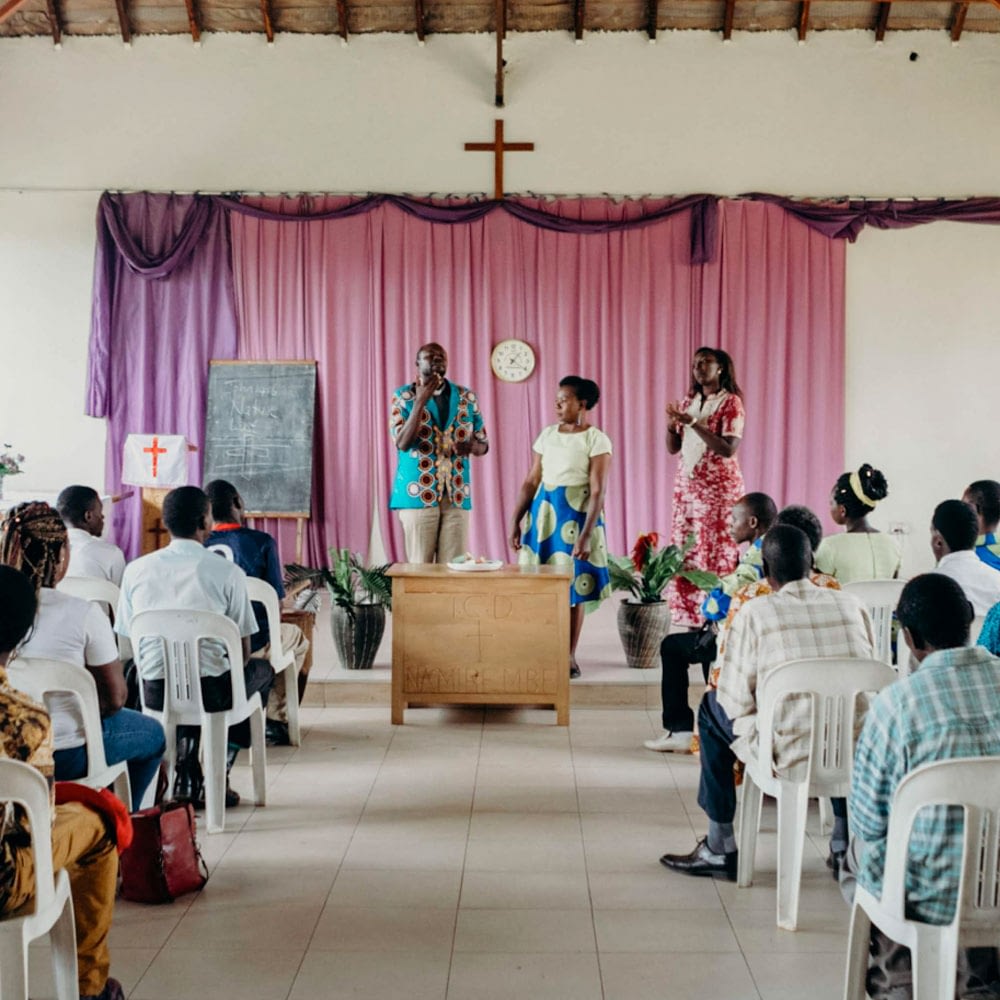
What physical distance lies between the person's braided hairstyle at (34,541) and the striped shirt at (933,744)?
205 centimetres

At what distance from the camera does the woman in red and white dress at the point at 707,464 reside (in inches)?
244

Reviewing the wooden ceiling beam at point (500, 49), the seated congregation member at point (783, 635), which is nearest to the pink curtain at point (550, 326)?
the wooden ceiling beam at point (500, 49)

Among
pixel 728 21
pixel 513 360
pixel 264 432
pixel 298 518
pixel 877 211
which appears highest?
pixel 728 21

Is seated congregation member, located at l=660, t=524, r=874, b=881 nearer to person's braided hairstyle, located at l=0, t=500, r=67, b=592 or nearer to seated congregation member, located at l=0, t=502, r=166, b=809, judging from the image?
seated congregation member, located at l=0, t=502, r=166, b=809

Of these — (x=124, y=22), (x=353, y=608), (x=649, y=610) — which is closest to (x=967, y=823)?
(x=649, y=610)

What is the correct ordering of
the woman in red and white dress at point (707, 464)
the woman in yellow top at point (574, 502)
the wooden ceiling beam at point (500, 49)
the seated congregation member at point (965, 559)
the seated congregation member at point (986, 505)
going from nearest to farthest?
the seated congregation member at point (965, 559) < the seated congregation member at point (986, 505) < the woman in yellow top at point (574, 502) < the woman in red and white dress at point (707, 464) < the wooden ceiling beam at point (500, 49)

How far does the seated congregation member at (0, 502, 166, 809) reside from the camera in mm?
2955

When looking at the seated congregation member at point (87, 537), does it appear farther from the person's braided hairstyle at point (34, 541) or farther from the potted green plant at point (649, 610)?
the potted green plant at point (649, 610)

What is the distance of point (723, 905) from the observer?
10.5 ft

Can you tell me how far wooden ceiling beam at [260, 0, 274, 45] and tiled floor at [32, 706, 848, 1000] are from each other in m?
5.89

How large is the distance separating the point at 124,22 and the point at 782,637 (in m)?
7.41

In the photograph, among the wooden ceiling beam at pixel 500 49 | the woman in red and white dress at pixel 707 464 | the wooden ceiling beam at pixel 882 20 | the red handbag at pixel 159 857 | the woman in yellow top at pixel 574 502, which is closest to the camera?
the red handbag at pixel 159 857

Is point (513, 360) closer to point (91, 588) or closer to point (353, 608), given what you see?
point (353, 608)

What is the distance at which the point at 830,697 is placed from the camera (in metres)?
3.02
